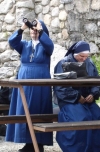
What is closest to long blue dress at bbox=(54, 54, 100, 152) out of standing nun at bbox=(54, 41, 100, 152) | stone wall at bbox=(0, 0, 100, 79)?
standing nun at bbox=(54, 41, 100, 152)

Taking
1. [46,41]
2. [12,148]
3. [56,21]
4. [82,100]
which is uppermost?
[56,21]

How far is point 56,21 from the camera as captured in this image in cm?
856

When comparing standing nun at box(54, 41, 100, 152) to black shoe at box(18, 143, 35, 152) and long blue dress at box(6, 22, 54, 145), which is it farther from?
black shoe at box(18, 143, 35, 152)

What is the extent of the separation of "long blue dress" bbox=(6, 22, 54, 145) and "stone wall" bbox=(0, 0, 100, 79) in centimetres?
298

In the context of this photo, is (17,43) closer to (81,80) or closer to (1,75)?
(81,80)

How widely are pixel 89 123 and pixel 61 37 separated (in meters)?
4.08

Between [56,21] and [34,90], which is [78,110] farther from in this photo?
[56,21]

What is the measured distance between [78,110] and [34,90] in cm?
49

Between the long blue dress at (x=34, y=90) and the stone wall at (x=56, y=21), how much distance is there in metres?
2.98

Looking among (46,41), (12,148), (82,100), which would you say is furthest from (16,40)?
(12,148)

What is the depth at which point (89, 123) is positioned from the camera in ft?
A: 15.0

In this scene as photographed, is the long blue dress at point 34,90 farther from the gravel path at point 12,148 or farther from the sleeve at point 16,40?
the gravel path at point 12,148

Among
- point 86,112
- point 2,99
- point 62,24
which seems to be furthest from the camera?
point 62,24

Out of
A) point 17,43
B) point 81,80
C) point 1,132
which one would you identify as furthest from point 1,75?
point 81,80
